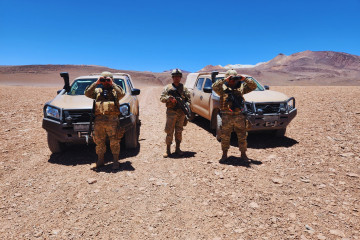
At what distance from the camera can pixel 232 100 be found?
15.9 feet

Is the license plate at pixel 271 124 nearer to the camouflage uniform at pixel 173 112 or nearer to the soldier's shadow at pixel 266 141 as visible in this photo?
the soldier's shadow at pixel 266 141

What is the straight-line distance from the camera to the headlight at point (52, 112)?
5053 millimetres

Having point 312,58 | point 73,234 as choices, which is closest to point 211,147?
point 73,234

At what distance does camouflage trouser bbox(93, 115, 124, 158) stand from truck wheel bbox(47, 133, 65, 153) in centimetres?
137

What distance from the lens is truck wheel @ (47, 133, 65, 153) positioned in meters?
5.48

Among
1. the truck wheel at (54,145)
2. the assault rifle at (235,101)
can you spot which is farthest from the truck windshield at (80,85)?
the assault rifle at (235,101)

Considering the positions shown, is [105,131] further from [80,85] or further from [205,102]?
[205,102]

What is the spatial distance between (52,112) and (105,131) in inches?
51.7

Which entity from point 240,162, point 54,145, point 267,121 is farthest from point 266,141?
point 54,145

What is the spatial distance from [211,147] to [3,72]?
12414 centimetres

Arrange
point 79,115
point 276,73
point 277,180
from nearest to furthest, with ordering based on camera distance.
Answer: point 277,180
point 79,115
point 276,73

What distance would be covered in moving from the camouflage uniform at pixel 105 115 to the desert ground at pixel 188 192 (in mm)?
646

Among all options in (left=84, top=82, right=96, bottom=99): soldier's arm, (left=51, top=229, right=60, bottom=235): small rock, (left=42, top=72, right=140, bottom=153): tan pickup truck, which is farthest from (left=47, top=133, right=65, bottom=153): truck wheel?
(left=51, top=229, right=60, bottom=235): small rock

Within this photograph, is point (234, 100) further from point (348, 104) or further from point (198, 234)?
point (348, 104)
